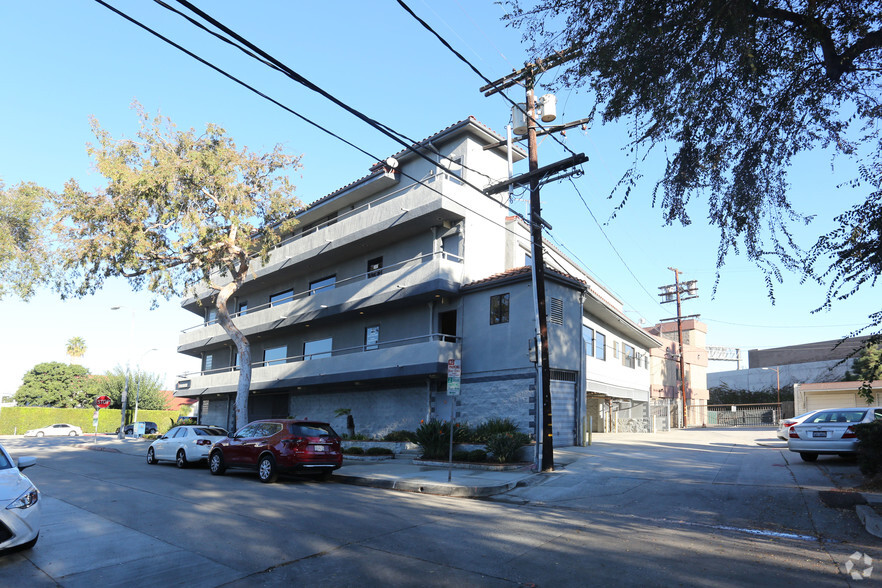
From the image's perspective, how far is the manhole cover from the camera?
367 inches

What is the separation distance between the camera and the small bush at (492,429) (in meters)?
17.8

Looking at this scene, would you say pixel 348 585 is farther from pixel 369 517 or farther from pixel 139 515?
pixel 139 515

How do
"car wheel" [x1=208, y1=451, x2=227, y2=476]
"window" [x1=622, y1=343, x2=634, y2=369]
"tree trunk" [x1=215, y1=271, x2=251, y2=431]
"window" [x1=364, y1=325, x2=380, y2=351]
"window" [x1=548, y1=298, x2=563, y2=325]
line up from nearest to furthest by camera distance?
"car wheel" [x1=208, y1=451, x2=227, y2=476], "window" [x1=548, y1=298, x2=563, y2=325], "tree trunk" [x1=215, y1=271, x2=251, y2=431], "window" [x1=364, y1=325, x2=380, y2=351], "window" [x1=622, y1=343, x2=634, y2=369]

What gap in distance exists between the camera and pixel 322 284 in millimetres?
29453

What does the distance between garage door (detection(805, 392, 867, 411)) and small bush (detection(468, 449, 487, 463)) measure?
29.6 meters

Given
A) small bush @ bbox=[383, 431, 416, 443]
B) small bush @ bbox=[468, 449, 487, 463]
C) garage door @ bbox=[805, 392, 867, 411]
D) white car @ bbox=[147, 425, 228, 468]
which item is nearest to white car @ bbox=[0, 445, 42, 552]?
small bush @ bbox=[468, 449, 487, 463]

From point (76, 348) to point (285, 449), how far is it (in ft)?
237

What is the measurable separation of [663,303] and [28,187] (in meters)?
42.4

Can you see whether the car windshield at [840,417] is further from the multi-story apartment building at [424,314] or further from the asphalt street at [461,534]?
the multi-story apartment building at [424,314]

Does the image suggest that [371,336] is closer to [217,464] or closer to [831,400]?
[217,464]

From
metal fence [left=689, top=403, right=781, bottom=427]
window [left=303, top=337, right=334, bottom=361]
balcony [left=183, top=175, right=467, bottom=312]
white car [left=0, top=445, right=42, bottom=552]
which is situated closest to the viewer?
white car [left=0, top=445, right=42, bottom=552]

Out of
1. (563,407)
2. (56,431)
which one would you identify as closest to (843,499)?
(563,407)

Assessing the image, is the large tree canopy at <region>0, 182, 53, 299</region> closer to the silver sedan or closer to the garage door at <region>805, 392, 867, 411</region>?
the silver sedan

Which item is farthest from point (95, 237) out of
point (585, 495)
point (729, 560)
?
point (729, 560)
